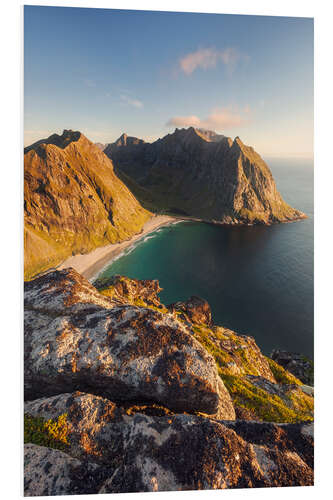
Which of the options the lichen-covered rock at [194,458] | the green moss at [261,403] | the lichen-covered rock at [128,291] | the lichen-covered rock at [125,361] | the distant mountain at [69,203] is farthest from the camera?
the distant mountain at [69,203]

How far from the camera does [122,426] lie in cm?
462

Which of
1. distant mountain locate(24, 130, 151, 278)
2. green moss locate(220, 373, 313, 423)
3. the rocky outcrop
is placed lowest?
the rocky outcrop

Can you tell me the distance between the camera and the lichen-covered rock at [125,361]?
5.20 m

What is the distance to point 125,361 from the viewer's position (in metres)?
5.31

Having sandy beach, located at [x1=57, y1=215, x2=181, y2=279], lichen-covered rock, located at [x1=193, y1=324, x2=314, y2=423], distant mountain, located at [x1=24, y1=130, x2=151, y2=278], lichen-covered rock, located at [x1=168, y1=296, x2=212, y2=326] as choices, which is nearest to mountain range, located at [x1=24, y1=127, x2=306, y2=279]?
distant mountain, located at [x1=24, y1=130, x2=151, y2=278]

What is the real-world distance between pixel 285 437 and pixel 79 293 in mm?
7370

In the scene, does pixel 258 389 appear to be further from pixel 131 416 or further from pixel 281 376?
pixel 131 416

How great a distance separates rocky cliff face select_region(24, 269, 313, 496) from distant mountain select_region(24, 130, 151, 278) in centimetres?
3528

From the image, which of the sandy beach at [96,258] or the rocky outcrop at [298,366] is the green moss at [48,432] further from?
the sandy beach at [96,258]

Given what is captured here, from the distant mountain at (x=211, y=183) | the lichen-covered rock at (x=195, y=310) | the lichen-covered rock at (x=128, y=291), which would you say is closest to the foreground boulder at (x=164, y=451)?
the lichen-covered rock at (x=128, y=291)

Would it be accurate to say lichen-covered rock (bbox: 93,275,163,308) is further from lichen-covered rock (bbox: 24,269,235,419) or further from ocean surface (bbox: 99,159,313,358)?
ocean surface (bbox: 99,159,313,358)

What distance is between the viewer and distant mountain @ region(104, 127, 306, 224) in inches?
3063

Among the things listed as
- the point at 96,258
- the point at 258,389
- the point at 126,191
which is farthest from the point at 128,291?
the point at 126,191

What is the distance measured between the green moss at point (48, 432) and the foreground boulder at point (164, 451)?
0.36 feet
